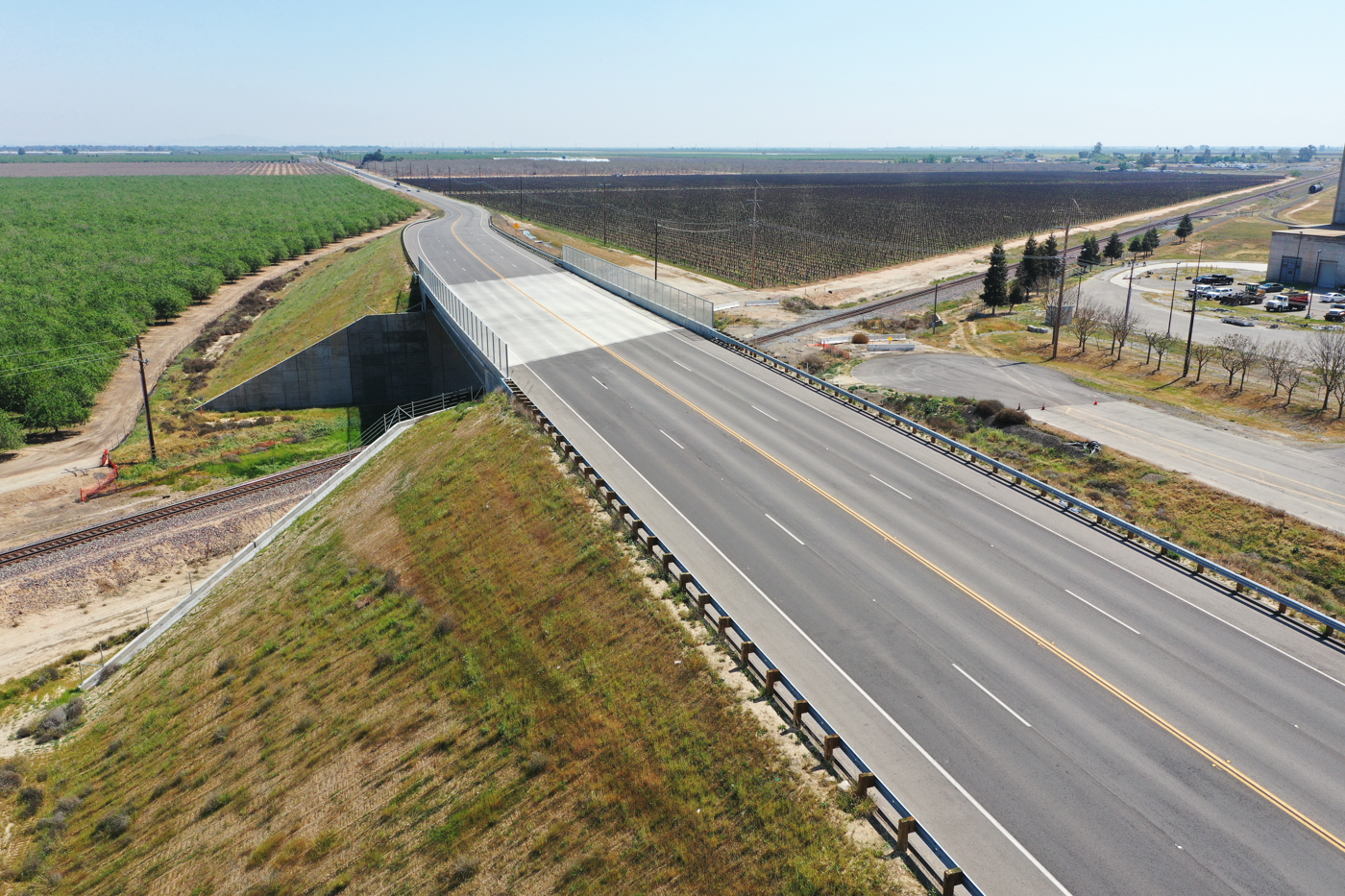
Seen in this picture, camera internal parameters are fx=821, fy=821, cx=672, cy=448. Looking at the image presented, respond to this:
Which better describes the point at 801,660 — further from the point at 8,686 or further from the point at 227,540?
the point at 227,540

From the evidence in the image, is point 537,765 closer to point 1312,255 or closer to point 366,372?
point 366,372

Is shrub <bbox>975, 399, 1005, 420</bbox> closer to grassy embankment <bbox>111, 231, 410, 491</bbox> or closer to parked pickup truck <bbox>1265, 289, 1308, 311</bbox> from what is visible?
grassy embankment <bbox>111, 231, 410, 491</bbox>

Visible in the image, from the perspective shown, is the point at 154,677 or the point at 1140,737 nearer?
the point at 1140,737

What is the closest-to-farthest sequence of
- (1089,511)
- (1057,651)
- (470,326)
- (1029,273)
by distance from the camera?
(1057,651)
(1089,511)
(470,326)
(1029,273)

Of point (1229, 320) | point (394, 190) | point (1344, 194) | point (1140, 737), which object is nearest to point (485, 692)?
point (1140, 737)

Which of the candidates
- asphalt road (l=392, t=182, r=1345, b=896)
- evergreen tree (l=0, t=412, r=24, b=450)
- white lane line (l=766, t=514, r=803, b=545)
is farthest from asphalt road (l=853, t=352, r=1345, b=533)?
evergreen tree (l=0, t=412, r=24, b=450)

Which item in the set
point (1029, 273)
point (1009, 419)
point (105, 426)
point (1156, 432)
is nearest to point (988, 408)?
point (1009, 419)

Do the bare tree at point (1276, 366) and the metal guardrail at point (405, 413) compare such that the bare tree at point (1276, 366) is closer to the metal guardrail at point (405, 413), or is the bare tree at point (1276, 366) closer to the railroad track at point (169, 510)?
the metal guardrail at point (405, 413)
